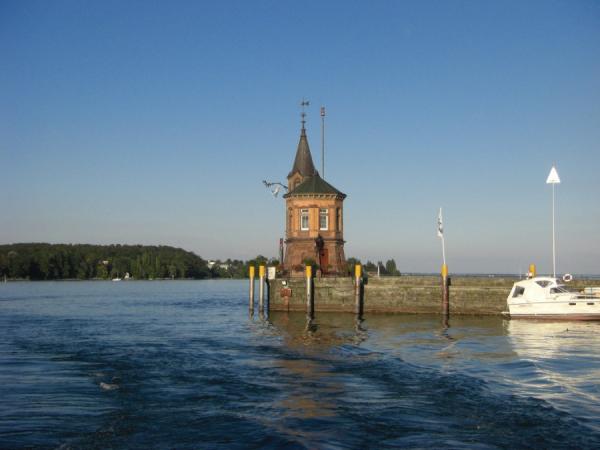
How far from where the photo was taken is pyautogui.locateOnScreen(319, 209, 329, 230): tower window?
54.8m

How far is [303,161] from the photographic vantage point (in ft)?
212

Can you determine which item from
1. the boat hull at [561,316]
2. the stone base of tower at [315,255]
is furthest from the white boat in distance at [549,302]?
the stone base of tower at [315,255]

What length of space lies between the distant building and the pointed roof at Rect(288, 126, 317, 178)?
832 cm

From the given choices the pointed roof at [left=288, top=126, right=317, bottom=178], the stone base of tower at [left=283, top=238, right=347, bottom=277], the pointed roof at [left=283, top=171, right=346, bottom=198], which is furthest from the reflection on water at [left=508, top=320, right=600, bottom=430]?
the pointed roof at [left=288, top=126, right=317, bottom=178]

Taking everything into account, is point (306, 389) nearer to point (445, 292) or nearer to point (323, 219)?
point (445, 292)

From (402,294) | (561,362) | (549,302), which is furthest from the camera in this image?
(402,294)

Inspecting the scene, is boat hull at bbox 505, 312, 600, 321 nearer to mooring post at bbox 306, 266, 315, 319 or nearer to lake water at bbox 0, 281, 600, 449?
Result: lake water at bbox 0, 281, 600, 449

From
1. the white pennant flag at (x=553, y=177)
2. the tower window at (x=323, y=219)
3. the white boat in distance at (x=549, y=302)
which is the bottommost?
the white boat in distance at (x=549, y=302)

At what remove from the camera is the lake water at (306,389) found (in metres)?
13.9

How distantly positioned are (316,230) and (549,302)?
21.8 m

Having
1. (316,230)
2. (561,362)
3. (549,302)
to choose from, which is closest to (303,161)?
(316,230)

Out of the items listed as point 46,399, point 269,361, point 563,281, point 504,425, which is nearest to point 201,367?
point 269,361

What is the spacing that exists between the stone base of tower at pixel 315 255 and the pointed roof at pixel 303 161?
37.7 feet

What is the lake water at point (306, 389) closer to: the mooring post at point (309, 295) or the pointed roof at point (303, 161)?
the mooring post at point (309, 295)
